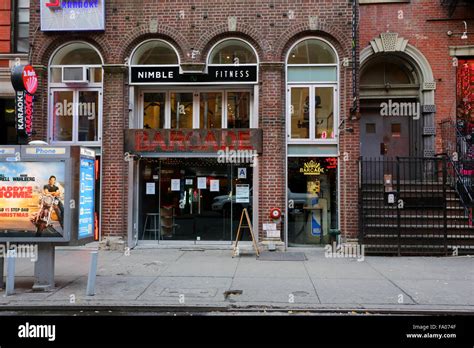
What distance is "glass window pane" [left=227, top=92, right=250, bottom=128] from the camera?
13477mm

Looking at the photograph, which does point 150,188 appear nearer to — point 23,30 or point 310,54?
point 310,54

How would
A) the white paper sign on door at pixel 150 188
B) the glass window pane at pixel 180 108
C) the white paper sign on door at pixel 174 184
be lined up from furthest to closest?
the glass window pane at pixel 180 108, the white paper sign on door at pixel 150 188, the white paper sign on door at pixel 174 184

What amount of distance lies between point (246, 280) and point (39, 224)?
159 inches

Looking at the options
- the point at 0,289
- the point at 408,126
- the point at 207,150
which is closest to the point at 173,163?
the point at 207,150

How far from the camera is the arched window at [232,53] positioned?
13266 millimetres

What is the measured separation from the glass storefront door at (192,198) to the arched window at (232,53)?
291 cm

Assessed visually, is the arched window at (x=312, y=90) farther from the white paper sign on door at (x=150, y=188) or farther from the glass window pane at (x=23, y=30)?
the glass window pane at (x=23, y=30)

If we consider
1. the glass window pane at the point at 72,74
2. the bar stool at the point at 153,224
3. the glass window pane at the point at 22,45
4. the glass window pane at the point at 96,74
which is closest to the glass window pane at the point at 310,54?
the glass window pane at the point at 96,74

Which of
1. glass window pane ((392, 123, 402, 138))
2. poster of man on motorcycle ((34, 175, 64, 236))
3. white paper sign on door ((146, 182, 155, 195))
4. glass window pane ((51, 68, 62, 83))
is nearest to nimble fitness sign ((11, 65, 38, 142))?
glass window pane ((51, 68, 62, 83))

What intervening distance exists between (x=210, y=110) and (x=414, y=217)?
6.41 m

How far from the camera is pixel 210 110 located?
1358cm

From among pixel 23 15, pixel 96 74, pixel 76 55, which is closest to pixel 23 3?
pixel 23 15

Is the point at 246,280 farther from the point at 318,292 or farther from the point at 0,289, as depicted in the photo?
the point at 0,289

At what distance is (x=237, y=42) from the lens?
43.7 ft
